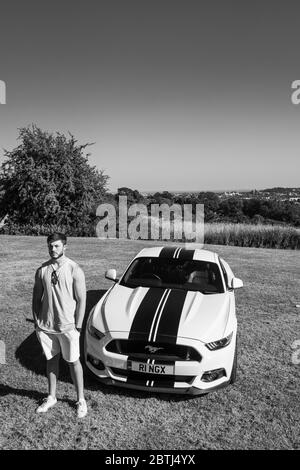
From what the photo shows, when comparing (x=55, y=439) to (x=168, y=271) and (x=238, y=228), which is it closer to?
(x=168, y=271)

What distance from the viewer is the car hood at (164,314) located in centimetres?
408

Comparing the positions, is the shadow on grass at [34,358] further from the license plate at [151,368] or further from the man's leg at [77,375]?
the license plate at [151,368]

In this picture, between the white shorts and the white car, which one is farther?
the white car

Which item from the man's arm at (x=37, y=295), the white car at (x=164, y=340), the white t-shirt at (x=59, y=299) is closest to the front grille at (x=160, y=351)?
the white car at (x=164, y=340)

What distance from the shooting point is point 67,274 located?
3.66m

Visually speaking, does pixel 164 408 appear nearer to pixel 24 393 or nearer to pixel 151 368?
pixel 151 368

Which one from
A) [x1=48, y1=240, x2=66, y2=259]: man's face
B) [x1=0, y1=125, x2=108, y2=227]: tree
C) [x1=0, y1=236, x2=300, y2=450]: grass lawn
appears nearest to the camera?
[x1=0, y1=236, x2=300, y2=450]: grass lawn

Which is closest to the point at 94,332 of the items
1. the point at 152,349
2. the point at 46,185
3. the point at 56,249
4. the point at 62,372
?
the point at 152,349

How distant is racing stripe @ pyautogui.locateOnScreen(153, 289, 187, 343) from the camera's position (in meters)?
4.01

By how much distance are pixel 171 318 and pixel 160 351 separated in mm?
455

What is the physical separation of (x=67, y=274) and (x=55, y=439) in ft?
4.88

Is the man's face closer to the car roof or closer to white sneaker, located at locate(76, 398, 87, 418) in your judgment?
white sneaker, located at locate(76, 398, 87, 418)

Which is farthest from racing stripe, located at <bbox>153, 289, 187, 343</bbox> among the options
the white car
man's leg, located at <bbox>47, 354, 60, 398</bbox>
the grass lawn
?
man's leg, located at <bbox>47, 354, 60, 398</bbox>

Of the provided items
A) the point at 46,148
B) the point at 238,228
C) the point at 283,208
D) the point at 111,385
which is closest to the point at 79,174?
the point at 46,148
